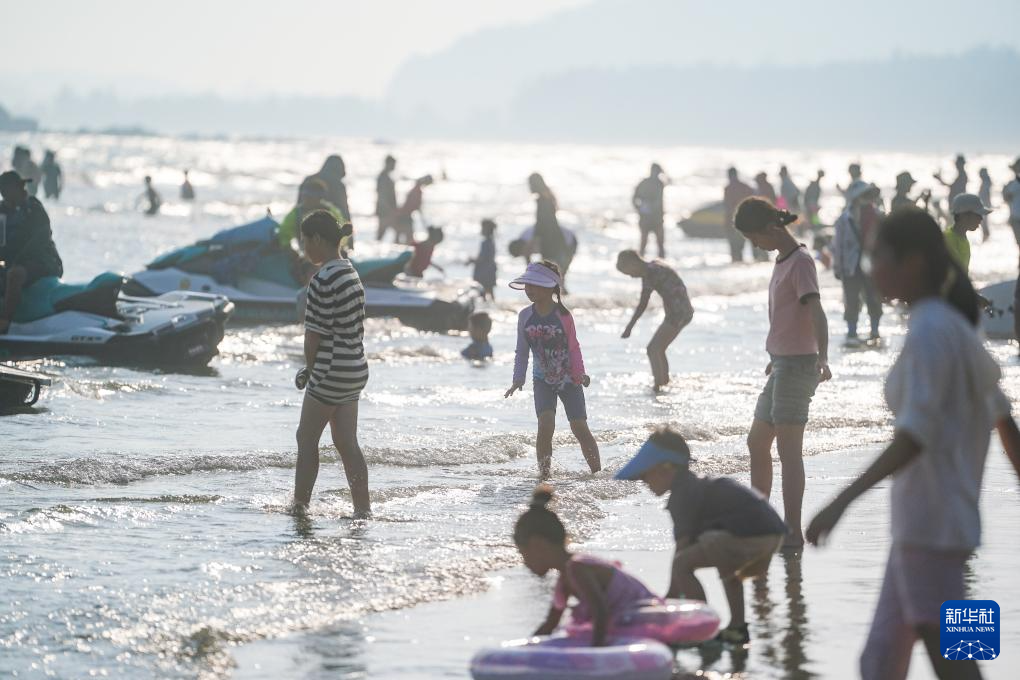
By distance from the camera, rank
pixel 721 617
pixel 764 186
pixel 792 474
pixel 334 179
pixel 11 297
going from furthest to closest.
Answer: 1. pixel 764 186
2. pixel 334 179
3. pixel 11 297
4. pixel 792 474
5. pixel 721 617

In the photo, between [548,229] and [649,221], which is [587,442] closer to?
[548,229]

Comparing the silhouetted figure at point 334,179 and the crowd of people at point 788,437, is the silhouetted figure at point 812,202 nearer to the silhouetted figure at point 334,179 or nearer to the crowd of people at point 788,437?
the silhouetted figure at point 334,179

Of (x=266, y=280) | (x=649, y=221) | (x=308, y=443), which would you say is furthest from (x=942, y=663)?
(x=649, y=221)

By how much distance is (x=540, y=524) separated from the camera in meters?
5.52

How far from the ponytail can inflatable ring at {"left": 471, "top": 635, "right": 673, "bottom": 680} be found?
1.39 ft

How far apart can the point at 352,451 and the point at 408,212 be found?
2194 cm

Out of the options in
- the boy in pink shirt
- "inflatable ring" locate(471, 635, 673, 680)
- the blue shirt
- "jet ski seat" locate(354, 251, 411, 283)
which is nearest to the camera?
"inflatable ring" locate(471, 635, 673, 680)

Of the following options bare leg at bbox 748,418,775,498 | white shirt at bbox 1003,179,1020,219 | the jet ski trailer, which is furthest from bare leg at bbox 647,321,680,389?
bare leg at bbox 748,418,775,498

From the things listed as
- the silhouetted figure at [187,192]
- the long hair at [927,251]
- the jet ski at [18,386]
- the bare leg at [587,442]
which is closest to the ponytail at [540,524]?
the long hair at [927,251]

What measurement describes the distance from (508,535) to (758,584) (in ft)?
5.94

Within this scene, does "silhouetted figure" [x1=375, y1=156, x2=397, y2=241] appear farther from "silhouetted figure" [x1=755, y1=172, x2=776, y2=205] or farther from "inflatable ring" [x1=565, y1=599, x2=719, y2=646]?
"inflatable ring" [x1=565, y1=599, x2=719, y2=646]

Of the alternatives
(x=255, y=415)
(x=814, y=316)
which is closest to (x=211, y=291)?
(x=255, y=415)

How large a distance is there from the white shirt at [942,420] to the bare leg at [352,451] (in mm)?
4654

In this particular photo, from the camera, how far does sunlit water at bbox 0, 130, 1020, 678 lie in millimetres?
6789
